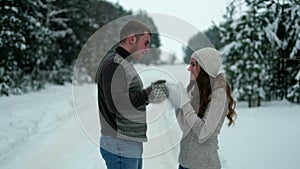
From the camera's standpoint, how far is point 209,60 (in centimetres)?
206

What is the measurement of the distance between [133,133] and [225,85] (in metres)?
0.77

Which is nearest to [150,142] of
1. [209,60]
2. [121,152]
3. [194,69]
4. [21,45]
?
[121,152]

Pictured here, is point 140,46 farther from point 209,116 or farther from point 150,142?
point 150,142

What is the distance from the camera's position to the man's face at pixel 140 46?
192cm

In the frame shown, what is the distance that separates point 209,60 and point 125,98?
72 centimetres

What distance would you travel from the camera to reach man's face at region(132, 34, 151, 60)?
75.5 inches

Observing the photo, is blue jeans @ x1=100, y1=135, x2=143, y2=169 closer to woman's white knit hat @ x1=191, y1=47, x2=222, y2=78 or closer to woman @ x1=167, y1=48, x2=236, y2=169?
woman @ x1=167, y1=48, x2=236, y2=169

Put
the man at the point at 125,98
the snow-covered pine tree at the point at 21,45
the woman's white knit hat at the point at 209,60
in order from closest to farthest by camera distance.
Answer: the man at the point at 125,98 < the woman's white knit hat at the point at 209,60 < the snow-covered pine tree at the point at 21,45

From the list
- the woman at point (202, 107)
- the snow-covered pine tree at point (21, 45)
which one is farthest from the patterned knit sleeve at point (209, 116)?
the snow-covered pine tree at point (21, 45)

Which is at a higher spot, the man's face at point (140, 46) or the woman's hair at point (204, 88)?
the man's face at point (140, 46)

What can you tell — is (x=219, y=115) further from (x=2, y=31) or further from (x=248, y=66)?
(x=2, y=31)

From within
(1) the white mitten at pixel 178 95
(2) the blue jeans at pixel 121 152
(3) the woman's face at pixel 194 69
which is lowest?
(2) the blue jeans at pixel 121 152

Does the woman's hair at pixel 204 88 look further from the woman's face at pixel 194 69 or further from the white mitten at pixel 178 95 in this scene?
the white mitten at pixel 178 95

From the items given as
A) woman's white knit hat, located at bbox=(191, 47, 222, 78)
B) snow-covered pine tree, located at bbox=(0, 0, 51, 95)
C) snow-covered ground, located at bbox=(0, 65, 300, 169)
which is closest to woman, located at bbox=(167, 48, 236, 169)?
woman's white knit hat, located at bbox=(191, 47, 222, 78)
